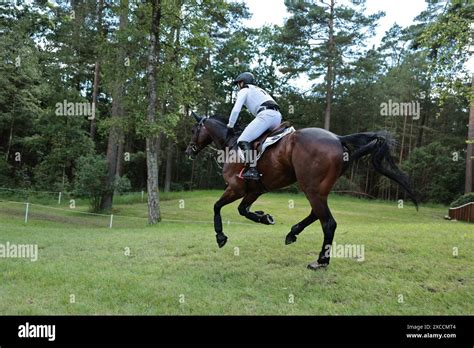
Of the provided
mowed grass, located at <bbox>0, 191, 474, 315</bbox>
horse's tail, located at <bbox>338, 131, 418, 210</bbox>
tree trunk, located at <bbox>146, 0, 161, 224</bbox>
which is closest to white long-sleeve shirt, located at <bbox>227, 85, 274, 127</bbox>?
horse's tail, located at <bbox>338, 131, 418, 210</bbox>

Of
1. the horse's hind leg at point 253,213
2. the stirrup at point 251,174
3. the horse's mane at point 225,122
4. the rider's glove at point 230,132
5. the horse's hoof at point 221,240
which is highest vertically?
the horse's mane at point 225,122

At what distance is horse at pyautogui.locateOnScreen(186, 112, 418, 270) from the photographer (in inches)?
209

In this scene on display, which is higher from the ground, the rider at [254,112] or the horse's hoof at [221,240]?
the rider at [254,112]

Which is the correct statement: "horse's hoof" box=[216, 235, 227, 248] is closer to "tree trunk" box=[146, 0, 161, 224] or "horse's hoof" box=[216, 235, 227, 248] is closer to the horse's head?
the horse's head

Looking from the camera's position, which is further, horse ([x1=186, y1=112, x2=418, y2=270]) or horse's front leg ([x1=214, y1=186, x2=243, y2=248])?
horse's front leg ([x1=214, y1=186, x2=243, y2=248])

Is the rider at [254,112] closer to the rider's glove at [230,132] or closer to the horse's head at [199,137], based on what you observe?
the rider's glove at [230,132]

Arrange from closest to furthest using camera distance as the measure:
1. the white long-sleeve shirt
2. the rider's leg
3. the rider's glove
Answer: the rider's leg < the white long-sleeve shirt < the rider's glove

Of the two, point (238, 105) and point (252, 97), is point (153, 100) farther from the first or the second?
point (238, 105)

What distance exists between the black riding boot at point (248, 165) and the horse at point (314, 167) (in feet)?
0.52

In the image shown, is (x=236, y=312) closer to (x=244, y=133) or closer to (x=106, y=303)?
(x=106, y=303)

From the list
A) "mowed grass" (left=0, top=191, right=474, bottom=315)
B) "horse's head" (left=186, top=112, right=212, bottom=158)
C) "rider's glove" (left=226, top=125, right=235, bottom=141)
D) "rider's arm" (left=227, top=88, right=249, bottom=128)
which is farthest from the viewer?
"horse's head" (left=186, top=112, right=212, bottom=158)

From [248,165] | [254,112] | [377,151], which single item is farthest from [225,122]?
[377,151]

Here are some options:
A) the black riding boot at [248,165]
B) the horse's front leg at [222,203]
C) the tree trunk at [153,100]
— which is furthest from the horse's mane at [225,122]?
the tree trunk at [153,100]

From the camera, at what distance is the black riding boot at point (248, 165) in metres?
5.61
